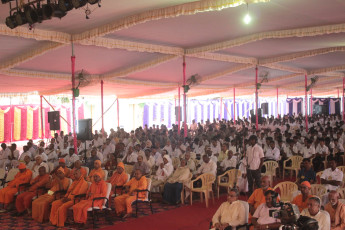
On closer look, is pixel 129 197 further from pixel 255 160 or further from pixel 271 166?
pixel 271 166

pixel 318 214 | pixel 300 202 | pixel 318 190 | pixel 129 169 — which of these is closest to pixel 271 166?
pixel 318 190

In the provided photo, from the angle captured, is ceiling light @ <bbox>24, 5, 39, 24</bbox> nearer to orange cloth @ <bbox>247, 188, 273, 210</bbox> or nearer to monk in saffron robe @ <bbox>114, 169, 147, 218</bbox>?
monk in saffron robe @ <bbox>114, 169, 147, 218</bbox>

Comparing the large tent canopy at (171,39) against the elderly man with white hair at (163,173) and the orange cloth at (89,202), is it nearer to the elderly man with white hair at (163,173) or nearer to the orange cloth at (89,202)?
the elderly man with white hair at (163,173)

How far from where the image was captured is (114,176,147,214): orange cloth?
7.24 m

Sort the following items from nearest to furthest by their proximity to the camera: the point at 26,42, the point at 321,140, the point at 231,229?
the point at 231,229 < the point at 26,42 < the point at 321,140

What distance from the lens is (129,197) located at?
731cm

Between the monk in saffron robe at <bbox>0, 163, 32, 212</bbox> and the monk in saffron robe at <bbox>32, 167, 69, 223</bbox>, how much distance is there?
812 millimetres

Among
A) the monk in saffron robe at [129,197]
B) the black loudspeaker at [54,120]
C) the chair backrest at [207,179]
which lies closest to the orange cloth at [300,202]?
the chair backrest at [207,179]

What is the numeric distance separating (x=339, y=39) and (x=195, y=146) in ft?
17.7

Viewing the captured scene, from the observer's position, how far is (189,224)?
6.82m

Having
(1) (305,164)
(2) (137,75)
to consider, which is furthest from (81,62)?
(1) (305,164)

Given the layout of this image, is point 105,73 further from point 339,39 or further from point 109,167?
point 339,39

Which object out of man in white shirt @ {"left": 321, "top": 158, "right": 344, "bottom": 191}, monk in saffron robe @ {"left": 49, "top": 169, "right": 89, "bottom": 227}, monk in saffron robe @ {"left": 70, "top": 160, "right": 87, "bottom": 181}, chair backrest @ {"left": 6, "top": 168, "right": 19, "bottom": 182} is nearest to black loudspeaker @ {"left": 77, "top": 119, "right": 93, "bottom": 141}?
monk in saffron robe @ {"left": 70, "top": 160, "right": 87, "bottom": 181}

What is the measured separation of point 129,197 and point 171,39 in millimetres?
4986
